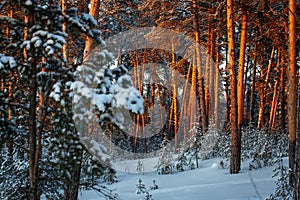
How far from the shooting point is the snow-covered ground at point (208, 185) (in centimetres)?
834

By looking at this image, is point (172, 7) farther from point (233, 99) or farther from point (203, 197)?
point (203, 197)

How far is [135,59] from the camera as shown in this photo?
2712 centimetres

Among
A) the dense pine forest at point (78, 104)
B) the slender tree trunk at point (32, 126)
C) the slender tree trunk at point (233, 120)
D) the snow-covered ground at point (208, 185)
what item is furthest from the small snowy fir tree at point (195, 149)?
the slender tree trunk at point (32, 126)

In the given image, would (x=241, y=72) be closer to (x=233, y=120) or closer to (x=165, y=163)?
(x=233, y=120)

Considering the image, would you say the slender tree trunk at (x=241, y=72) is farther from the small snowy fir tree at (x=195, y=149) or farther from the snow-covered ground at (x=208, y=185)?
the small snowy fir tree at (x=195, y=149)

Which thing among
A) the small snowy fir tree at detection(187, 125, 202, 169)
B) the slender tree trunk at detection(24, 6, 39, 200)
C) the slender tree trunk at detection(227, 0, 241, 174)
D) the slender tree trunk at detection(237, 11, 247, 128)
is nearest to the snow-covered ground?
the slender tree trunk at detection(227, 0, 241, 174)

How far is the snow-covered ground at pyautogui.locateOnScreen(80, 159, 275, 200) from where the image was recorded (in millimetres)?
8344

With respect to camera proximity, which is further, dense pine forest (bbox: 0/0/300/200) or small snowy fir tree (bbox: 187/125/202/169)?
small snowy fir tree (bbox: 187/125/202/169)

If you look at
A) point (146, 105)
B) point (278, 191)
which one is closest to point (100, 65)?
point (278, 191)

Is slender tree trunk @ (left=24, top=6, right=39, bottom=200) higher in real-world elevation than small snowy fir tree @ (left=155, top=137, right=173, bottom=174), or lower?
higher

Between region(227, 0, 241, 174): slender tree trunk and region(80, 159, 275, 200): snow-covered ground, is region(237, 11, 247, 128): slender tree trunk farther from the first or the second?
region(80, 159, 275, 200): snow-covered ground

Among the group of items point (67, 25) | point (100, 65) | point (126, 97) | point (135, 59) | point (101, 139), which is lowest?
point (101, 139)

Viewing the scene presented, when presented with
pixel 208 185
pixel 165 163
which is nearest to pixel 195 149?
pixel 165 163

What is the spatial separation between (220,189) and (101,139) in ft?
53.8
